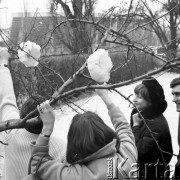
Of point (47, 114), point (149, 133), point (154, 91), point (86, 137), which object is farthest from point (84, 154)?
point (154, 91)

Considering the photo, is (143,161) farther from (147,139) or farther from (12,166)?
(12,166)

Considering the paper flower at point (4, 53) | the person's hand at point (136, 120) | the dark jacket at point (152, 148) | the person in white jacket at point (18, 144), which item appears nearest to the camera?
the person in white jacket at point (18, 144)

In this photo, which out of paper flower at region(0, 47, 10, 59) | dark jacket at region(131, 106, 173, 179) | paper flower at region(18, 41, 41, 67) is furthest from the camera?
dark jacket at region(131, 106, 173, 179)

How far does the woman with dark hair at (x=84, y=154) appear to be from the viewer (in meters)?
1.29

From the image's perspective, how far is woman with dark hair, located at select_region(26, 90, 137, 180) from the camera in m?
1.29

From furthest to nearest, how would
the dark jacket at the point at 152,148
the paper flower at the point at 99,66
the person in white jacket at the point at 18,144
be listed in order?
the dark jacket at the point at 152,148, the person in white jacket at the point at 18,144, the paper flower at the point at 99,66

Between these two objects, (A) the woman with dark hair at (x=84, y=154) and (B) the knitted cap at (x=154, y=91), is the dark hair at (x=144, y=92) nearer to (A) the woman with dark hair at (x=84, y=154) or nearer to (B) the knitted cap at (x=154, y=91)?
(B) the knitted cap at (x=154, y=91)

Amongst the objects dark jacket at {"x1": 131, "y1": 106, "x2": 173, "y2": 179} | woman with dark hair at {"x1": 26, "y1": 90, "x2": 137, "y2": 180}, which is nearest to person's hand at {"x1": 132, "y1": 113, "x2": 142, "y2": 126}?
dark jacket at {"x1": 131, "y1": 106, "x2": 173, "y2": 179}

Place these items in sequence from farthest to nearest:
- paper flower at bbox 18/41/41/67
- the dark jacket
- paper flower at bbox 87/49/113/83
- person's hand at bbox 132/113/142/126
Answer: person's hand at bbox 132/113/142/126
the dark jacket
paper flower at bbox 18/41/41/67
paper flower at bbox 87/49/113/83

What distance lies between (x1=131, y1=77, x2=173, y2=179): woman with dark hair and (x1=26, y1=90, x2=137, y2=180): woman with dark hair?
3.38 ft

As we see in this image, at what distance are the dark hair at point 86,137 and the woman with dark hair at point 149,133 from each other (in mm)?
1111

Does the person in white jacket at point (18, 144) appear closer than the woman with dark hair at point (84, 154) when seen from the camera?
No

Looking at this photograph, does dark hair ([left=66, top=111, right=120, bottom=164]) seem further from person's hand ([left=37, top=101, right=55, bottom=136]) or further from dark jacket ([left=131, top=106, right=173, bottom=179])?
dark jacket ([left=131, top=106, right=173, bottom=179])

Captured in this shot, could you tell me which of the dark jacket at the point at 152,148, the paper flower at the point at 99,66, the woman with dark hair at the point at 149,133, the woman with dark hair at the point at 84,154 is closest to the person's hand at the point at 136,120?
the woman with dark hair at the point at 149,133
